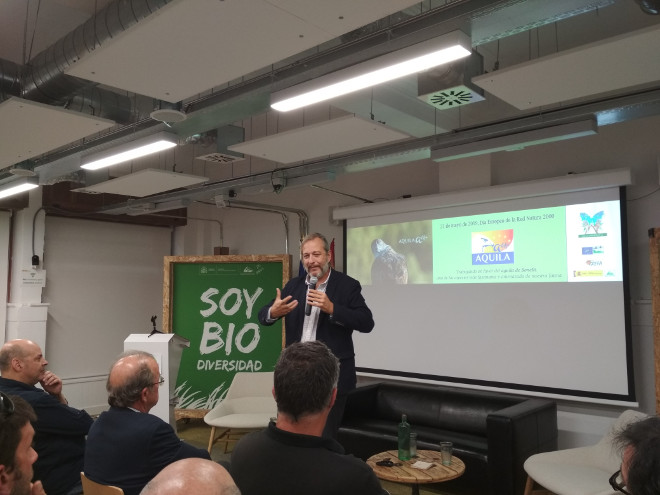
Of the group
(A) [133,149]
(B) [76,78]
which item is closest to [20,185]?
(A) [133,149]

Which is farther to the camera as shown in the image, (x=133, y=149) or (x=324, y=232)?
(x=324, y=232)

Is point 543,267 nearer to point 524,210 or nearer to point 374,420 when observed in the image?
point 524,210

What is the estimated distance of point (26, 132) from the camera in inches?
144

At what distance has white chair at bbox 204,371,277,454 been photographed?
4.89m

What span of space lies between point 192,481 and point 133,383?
1.39m

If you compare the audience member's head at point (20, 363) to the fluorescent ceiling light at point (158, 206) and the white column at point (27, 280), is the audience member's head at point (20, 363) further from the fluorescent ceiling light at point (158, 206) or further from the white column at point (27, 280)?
the white column at point (27, 280)

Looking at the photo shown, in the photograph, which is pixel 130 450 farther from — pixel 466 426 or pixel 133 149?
pixel 466 426

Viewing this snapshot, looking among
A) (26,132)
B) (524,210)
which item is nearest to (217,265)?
(26,132)

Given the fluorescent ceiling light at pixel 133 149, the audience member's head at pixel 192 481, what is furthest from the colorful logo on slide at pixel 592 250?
the audience member's head at pixel 192 481

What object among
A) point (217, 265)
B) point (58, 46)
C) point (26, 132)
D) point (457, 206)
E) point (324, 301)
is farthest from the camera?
point (217, 265)

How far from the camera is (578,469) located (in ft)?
11.6

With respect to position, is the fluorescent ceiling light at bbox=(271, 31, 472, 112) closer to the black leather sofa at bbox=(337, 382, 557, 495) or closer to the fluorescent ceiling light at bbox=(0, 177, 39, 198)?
the black leather sofa at bbox=(337, 382, 557, 495)

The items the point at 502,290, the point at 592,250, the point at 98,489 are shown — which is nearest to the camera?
the point at 98,489

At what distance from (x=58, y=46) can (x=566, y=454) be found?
4348 millimetres
